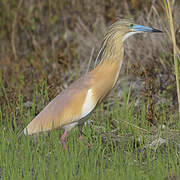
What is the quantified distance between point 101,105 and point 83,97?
104 centimetres

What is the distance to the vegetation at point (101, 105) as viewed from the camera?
12.7 ft

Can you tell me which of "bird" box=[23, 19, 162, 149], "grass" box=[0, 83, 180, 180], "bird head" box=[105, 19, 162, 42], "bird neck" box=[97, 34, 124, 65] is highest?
"bird head" box=[105, 19, 162, 42]

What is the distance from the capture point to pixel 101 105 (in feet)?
17.9

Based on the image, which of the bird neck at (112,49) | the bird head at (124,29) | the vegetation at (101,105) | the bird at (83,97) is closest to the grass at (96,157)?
the vegetation at (101,105)

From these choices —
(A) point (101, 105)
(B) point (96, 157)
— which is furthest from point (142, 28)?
(B) point (96, 157)

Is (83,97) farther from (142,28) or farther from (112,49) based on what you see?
(142,28)

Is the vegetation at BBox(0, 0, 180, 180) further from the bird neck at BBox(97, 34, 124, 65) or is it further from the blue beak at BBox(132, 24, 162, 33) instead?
the bird neck at BBox(97, 34, 124, 65)

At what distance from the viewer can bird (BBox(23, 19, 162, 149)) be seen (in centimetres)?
440

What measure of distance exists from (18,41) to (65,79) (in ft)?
4.79

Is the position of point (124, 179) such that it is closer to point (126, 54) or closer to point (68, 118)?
point (68, 118)

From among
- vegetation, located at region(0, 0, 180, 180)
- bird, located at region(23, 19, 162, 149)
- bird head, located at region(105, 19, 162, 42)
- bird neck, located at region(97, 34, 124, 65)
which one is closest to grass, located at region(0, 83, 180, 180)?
vegetation, located at region(0, 0, 180, 180)

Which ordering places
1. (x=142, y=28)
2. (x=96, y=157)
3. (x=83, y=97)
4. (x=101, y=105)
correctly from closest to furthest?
(x=96, y=157)
(x=83, y=97)
(x=142, y=28)
(x=101, y=105)

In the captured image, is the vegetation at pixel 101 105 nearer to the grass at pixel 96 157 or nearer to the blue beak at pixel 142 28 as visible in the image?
the grass at pixel 96 157

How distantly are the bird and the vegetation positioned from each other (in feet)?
0.44
